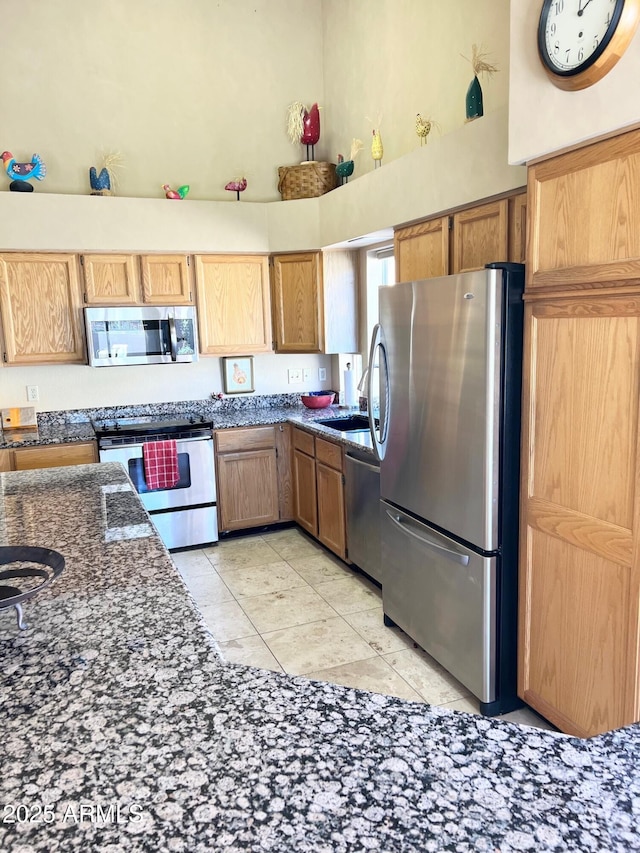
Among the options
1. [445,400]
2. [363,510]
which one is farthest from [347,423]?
[445,400]

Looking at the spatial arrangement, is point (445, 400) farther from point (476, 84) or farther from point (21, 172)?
point (21, 172)

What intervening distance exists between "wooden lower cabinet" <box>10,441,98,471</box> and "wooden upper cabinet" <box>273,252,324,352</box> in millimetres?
1606

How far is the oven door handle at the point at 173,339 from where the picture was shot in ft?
14.1


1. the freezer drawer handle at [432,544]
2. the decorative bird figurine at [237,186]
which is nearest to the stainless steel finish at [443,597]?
the freezer drawer handle at [432,544]

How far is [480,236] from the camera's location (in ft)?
Answer: 9.09

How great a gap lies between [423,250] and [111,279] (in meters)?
2.20

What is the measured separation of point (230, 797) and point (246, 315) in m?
4.09

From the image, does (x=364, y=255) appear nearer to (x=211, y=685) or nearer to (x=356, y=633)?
(x=356, y=633)

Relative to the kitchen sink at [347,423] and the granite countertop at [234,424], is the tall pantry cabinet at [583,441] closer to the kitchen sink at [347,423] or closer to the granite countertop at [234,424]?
the granite countertop at [234,424]

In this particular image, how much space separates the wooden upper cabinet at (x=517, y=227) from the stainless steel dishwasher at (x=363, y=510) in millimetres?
1252

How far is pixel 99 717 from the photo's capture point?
3.10ft

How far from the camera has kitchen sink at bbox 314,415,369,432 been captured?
13.9 ft

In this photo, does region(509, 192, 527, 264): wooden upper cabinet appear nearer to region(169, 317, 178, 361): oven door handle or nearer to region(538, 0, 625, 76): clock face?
region(538, 0, 625, 76): clock face

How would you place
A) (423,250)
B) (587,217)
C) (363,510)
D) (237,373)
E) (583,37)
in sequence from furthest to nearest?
(237,373)
(363,510)
(423,250)
(587,217)
(583,37)
